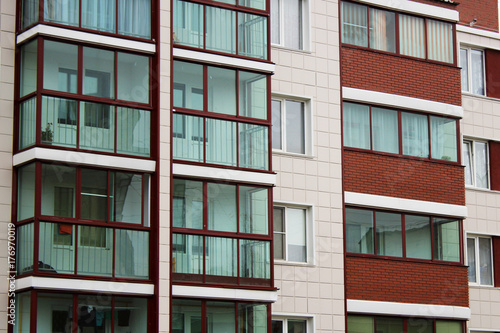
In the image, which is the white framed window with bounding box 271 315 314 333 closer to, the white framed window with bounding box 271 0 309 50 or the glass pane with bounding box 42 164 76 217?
the glass pane with bounding box 42 164 76 217

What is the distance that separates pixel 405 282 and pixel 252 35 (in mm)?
7299

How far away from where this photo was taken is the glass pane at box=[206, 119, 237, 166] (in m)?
24.6

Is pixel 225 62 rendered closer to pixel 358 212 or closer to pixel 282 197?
pixel 282 197

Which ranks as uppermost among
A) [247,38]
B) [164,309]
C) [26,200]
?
[247,38]

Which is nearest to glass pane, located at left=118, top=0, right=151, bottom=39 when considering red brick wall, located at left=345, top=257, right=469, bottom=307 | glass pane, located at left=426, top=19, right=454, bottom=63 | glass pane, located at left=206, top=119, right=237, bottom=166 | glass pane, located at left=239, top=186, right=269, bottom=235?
glass pane, located at left=206, top=119, right=237, bottom=166

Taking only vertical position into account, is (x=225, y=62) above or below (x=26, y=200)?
above

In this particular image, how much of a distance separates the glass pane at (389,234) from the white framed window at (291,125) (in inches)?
105

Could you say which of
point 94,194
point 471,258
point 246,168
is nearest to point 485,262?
point 471,258

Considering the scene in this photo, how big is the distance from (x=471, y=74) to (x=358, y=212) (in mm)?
6475

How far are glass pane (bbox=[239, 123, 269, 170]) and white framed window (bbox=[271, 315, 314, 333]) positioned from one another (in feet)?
11.9

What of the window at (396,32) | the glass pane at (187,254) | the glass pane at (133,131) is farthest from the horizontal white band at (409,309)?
the window at (396,32)

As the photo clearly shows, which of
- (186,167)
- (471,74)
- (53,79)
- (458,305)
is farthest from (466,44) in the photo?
(53,79)

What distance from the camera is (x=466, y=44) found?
3103cm

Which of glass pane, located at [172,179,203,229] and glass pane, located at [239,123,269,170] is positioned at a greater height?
glass pane, located at [239,123,269,170]
